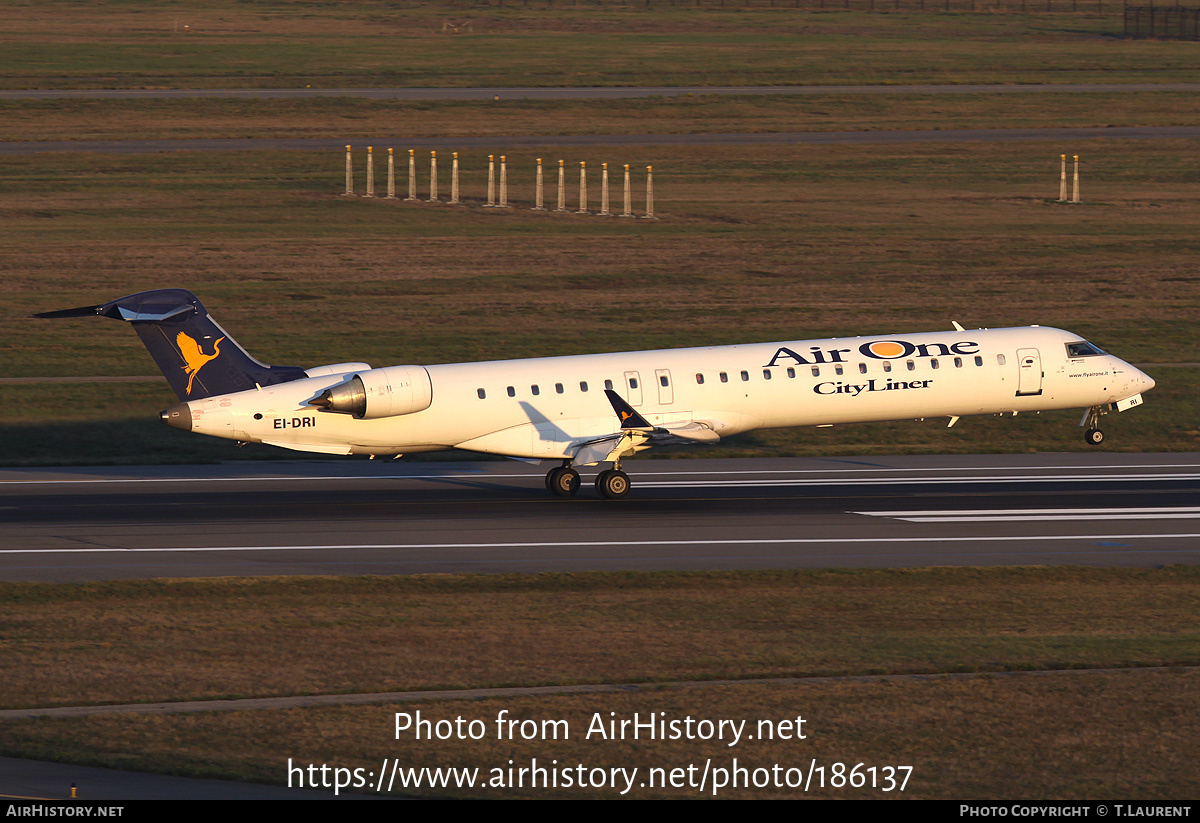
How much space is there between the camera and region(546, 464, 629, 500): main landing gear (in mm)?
37219

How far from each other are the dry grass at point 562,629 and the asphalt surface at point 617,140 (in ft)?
204

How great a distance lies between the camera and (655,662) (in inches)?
947

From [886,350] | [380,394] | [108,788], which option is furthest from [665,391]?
[108,788]

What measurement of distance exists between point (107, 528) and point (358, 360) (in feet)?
63.1

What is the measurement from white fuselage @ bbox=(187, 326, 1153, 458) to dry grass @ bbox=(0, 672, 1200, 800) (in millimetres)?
14715

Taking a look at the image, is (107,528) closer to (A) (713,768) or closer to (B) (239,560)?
(B) (239,560)

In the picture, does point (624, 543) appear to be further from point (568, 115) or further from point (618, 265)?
point (568, 115)

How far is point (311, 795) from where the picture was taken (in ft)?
60.6

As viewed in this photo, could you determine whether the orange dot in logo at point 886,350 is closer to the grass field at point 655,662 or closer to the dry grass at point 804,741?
the grass field at point 655,662

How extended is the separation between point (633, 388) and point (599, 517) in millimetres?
3260

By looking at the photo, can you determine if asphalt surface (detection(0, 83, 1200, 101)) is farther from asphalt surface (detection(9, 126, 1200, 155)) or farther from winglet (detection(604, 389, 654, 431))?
winglet (detection(604, 389, 654, 431))

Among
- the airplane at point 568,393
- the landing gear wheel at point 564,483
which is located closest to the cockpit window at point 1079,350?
the airplane at point 568,393

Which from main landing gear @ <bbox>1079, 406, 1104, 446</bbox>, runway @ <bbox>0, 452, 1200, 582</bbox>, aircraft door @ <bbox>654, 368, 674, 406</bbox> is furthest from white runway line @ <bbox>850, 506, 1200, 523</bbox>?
main landing gear @ <bbox>1079, 406, 1104, 446</bbox>
